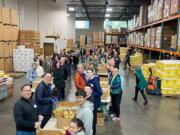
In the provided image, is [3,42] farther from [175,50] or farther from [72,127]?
[72,127]

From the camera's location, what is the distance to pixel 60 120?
5.00 m

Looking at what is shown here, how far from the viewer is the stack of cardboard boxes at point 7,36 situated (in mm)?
15789

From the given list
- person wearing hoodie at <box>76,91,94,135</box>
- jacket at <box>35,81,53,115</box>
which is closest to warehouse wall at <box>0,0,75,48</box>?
jacket at <box>35,81,53,115</box>

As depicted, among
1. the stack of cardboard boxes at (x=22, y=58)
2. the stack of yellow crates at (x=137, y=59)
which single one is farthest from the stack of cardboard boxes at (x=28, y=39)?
the stack of yellow crates at (x=137, y=59)

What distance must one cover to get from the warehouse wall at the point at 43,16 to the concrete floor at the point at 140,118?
37.3ft

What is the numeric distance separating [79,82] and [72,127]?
3795 millimetres

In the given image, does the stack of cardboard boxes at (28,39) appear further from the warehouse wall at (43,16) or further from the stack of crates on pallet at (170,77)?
the stack of crates on pallet at (170,77)

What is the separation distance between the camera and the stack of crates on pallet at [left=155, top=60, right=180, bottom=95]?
11.5 m

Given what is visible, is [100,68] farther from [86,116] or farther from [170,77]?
[86,116]

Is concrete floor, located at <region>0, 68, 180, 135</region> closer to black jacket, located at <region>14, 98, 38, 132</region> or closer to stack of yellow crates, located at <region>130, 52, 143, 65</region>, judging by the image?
black jacket, located at <region>14, 98, 38, 132</region>

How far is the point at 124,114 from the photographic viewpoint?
895 cm

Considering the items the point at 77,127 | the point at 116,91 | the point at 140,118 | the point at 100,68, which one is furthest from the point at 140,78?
the point at 77,127

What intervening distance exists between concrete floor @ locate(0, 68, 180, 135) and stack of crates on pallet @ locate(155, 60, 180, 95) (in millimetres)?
547

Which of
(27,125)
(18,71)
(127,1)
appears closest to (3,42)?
(18,71)
